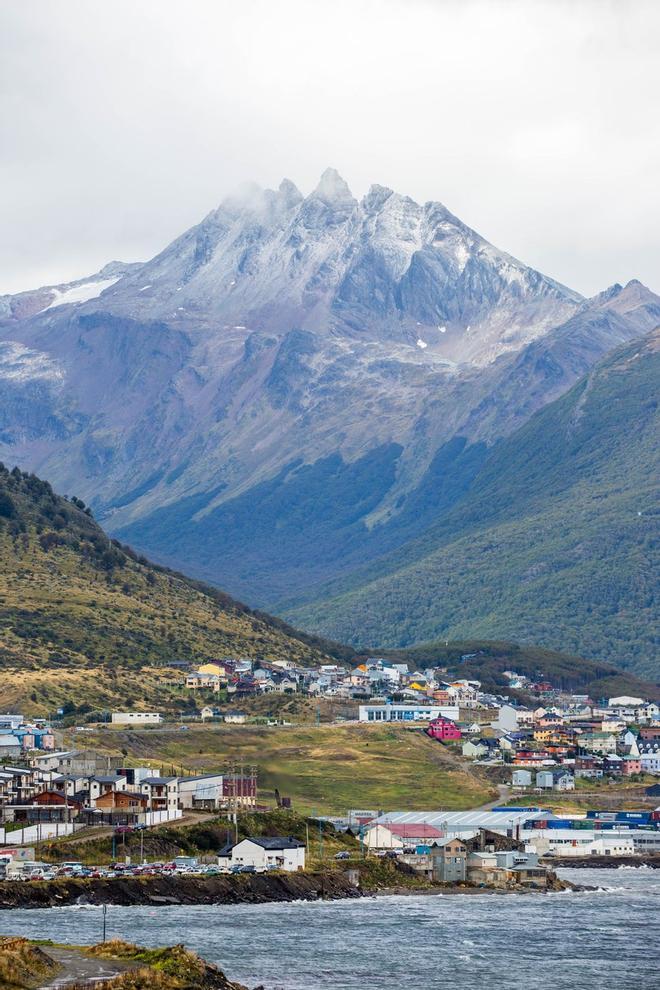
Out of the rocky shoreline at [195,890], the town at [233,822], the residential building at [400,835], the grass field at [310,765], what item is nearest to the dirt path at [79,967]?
the rocky shoreline at [195,890]

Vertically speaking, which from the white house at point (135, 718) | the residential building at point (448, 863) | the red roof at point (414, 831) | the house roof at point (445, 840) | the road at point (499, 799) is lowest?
the residential building at point (448, 863)

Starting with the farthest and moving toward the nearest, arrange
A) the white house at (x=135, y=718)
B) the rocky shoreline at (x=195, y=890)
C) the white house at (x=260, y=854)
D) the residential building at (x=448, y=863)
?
the white house at (x=135, y=718) < the residential building at (x=448, y=863) < the white house at (x=260, y=854) < the rocky shoreline at (x=195, y=890)

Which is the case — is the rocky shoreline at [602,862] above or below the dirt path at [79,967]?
above

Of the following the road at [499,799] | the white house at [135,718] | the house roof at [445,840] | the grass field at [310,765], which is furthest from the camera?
the white house at [135,718]

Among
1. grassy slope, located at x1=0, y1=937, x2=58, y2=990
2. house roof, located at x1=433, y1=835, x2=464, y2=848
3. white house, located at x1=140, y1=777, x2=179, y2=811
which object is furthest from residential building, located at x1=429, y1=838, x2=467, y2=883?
grassy slope, located at x1=0, y1=937, x2=58, y2=990

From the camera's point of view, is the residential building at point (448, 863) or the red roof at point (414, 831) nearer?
the residential building at point (448, 863)

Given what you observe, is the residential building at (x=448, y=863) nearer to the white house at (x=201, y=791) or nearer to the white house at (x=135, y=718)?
the white house at (x=201, y=791)

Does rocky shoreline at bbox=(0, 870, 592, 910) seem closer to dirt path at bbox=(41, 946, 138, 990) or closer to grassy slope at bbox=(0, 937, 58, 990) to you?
dirt path at bbox=(41, 946, 138, 990)

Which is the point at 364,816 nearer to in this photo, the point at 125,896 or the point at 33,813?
the point at 33,813

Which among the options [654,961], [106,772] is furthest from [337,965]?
[106,772]
